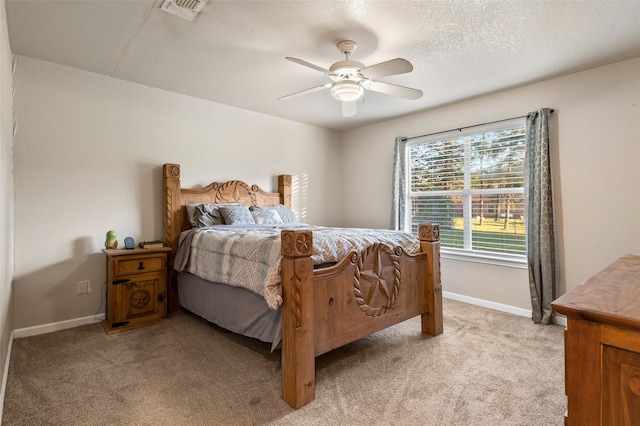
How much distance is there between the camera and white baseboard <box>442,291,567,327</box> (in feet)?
9.75

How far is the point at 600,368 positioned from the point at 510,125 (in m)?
3.21

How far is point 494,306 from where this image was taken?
11.2ft

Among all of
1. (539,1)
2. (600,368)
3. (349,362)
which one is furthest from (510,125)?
(600,368)

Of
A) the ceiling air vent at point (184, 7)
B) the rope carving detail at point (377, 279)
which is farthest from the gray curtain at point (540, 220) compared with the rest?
the ceiling air vent at point (184, 7)

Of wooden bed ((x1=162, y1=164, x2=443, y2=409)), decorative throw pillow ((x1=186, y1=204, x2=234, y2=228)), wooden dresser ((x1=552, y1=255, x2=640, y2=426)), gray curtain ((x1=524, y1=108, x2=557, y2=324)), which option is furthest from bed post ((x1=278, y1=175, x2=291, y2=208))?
wooden dresser ((x1=552, y1=255, x2=640, y2=426))

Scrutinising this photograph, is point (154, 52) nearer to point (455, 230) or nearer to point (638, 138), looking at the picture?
point (455, 230)

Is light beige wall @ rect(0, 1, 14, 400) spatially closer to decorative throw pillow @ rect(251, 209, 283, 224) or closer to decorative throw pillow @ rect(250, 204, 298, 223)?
decorative throw pillow @ rect(251, 209, 283, 224)

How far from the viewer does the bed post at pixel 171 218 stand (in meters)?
3.27

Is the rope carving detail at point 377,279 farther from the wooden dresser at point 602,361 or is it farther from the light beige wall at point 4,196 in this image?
the light beige wall at point 4,196

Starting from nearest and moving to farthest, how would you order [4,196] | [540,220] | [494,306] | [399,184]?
[4,196]
[540,220]
[494,306]
[399,184]

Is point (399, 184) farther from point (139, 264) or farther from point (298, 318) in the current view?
point (139, 264)

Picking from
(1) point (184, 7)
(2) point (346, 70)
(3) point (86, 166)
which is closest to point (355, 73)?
(2) point (346, 70)

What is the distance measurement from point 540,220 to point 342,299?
2258mm

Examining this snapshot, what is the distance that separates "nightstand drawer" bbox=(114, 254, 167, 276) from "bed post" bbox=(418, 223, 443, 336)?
7.81 ft
